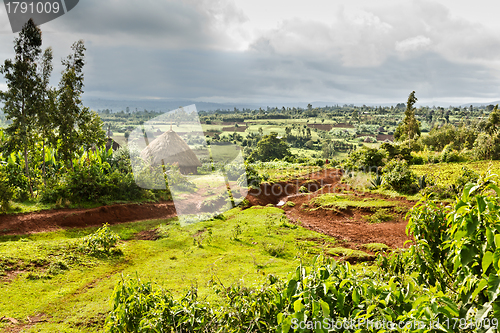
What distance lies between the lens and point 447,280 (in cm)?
238

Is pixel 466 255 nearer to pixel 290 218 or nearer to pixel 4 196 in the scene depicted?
pixel 290 218

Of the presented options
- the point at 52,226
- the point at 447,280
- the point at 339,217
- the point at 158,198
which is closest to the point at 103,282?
the point at 52,226

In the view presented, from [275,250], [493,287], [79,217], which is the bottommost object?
[275,250]

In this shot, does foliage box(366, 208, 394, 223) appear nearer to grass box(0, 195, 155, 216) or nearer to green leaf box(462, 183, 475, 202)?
green leaf box(462, 183, 475, 202)

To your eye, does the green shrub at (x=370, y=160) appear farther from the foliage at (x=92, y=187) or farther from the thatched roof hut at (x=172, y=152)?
the foliage at (x=92, y=187)

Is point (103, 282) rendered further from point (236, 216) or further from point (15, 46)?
point (15, 46)

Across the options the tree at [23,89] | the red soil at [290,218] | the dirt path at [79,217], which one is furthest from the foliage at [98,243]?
the tree at [23,89]

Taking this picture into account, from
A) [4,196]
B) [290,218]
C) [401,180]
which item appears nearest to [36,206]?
[4,196]

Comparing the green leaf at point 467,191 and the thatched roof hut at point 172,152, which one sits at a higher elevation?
the green leaf at point 467,191

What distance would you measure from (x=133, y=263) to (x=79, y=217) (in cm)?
467

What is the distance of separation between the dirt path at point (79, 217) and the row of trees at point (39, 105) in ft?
9.17

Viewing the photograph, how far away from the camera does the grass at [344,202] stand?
1220 centimetres

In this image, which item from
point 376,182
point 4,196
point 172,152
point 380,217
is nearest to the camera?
point 4,196

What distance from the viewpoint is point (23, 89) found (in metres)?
11.1
